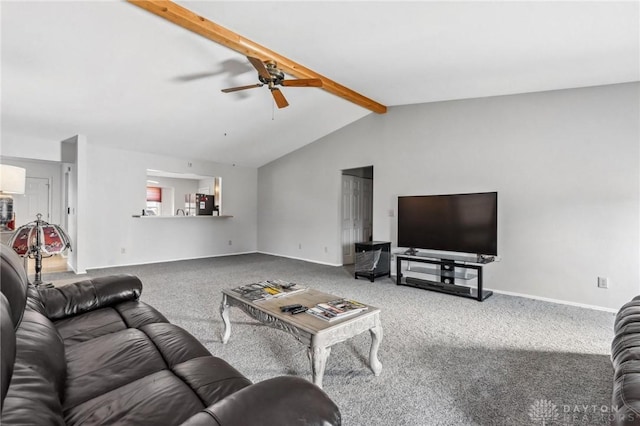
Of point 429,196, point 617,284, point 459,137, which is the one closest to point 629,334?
point 617,284

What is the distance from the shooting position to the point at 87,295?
2.12 metres

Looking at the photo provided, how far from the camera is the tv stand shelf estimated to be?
4.08m

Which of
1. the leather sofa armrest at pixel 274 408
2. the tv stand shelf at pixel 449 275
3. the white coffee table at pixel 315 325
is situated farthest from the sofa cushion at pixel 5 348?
the tv stand shelf at pixel 449 275

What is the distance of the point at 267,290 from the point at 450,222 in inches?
117

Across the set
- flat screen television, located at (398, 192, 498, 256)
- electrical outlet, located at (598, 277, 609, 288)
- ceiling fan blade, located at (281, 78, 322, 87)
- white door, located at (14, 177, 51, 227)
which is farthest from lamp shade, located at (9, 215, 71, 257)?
white door, located at (14, 177, 51, 227)

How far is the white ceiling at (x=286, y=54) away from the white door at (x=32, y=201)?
127 inches

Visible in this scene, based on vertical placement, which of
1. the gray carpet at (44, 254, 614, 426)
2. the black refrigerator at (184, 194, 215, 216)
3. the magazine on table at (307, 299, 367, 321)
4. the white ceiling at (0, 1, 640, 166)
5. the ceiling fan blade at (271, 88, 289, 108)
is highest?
the white ceiling at (0, 1, 640, 166)

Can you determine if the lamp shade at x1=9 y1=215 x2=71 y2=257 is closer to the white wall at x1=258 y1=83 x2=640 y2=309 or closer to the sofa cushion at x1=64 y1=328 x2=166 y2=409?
the sofa cushion at x1=64 y1=328 x2=166 y2=409

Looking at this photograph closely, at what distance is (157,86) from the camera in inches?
159

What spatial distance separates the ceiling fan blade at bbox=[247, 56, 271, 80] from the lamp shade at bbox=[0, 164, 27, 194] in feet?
6.94

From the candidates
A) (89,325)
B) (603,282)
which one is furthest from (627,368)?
(603,282)

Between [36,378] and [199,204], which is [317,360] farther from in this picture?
[199,204]

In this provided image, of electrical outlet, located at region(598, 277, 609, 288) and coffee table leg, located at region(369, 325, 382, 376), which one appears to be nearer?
coffee table leg, located at region(369, 325, 382, 376)

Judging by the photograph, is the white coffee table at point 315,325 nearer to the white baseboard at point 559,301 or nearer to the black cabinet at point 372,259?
the black cabinet at point 372,259
